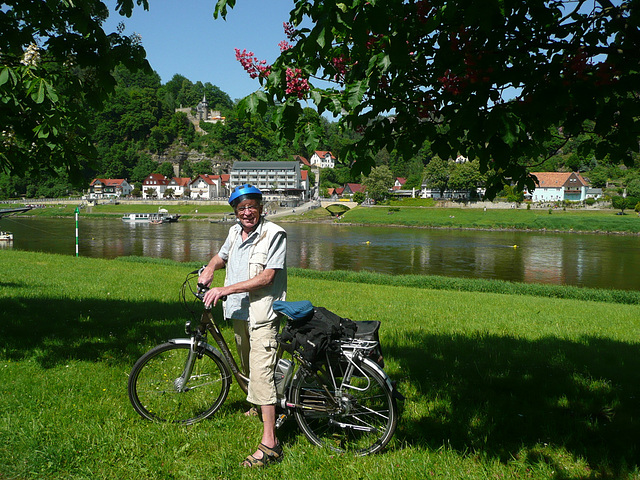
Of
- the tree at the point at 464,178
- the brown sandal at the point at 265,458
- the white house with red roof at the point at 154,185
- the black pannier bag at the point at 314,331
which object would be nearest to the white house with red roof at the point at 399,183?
the tree at the point at 464,178

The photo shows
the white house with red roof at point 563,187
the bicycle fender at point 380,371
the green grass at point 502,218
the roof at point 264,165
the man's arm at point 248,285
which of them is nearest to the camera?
the bicycle fender at point 380,371

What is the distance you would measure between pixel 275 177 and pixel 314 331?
140 metres

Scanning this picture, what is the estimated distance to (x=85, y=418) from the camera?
456 centimetres

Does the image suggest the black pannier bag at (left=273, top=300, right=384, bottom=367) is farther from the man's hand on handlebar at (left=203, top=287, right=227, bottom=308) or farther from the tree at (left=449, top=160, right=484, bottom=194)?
the tree at (left=449, top=160, right=484, bottom=194)

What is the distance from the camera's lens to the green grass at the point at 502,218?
63.3 metres

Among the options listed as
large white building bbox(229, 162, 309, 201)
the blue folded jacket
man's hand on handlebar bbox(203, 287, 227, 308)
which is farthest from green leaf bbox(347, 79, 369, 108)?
large white building bbox(229, 162, 309, 201)

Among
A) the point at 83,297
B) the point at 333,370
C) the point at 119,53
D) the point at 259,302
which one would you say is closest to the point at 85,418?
the point at 259,302

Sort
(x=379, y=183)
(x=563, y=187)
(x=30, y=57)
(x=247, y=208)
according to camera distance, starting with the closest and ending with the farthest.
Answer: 1. (x=247, y=208)
2. (x=30, y=57)
3. (x=563, y=187)
4. (x=379, y=183)

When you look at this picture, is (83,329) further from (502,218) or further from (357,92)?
(502,218)

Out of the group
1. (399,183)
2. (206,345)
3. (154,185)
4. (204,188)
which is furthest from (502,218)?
(154,185)

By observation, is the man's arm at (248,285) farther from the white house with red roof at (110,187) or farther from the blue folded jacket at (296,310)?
the white house with red roof at (110,187)

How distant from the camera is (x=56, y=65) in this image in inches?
244

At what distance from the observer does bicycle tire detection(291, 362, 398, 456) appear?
398 cm

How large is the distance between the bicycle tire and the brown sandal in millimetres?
322
